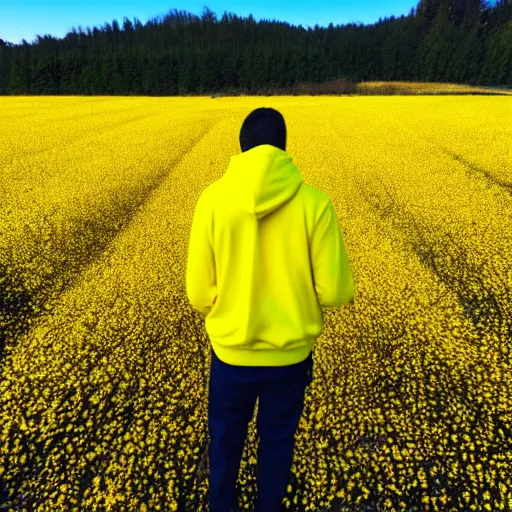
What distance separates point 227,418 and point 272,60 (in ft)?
249

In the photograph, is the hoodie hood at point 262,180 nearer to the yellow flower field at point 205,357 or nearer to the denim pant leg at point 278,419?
the denim pant leg at point 278,419

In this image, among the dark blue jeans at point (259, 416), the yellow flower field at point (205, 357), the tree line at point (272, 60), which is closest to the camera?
the dark blue jeans at point (259, 416)

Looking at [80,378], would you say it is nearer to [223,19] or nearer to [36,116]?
[36,116]

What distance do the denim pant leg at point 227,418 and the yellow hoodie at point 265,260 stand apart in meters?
0.08

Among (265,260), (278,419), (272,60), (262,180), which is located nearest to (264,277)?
(265,260)

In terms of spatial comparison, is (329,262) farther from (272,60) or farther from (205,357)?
(272,60)

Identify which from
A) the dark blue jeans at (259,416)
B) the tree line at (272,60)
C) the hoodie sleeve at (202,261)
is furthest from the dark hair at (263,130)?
the tree line at (272,60)

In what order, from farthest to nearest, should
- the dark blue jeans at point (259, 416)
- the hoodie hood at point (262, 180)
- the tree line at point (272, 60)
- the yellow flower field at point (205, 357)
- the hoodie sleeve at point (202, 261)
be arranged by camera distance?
the tree line at point (272, 60)
the yellow flower field at point (205, 357)
the dark blue jeans at point (259, 416)
the hoodie sleeve at point (202, 261)
the hoodie hood at point (262, 180)

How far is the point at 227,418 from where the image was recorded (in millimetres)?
2188

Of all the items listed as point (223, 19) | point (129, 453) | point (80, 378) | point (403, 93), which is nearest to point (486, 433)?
point (129, 453)

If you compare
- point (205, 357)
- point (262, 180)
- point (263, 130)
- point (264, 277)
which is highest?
point (263, 130)

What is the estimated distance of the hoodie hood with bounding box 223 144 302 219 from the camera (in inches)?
63.7

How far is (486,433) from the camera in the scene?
10.9 ft

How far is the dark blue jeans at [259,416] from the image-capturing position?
6.62 ft
